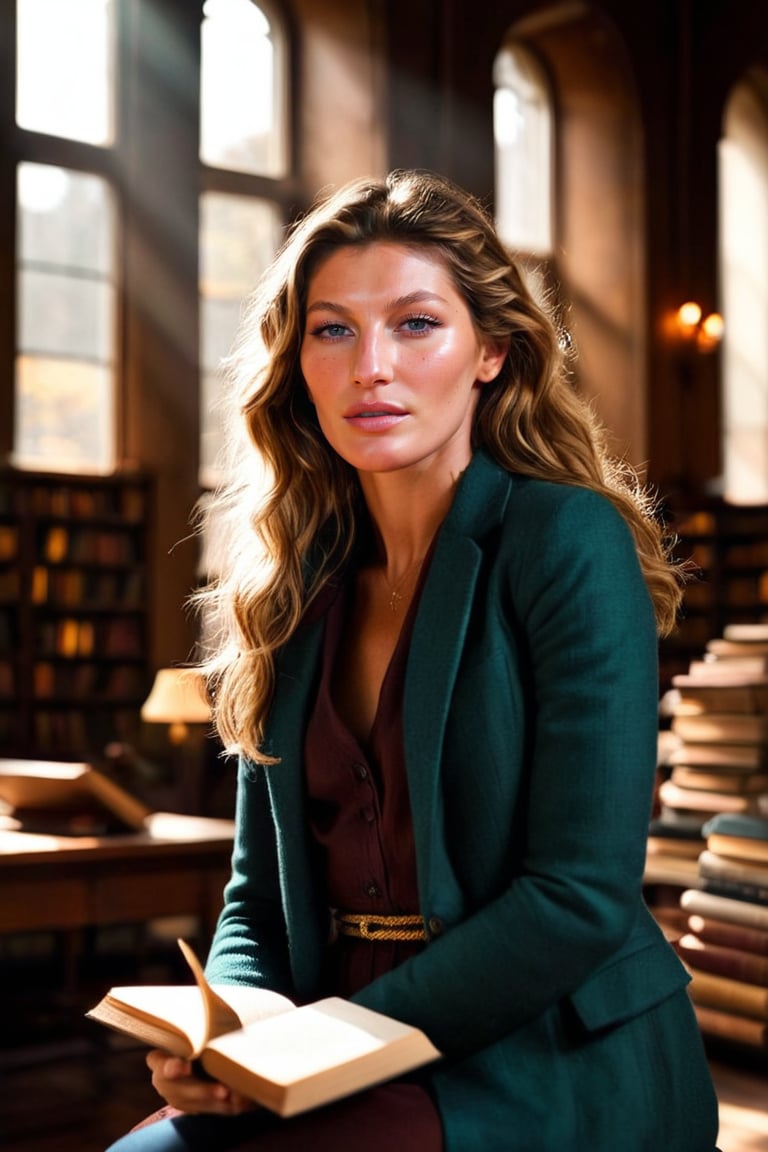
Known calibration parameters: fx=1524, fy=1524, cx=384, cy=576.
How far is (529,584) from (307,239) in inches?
20.6

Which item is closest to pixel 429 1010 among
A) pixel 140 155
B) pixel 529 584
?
pixel 529 584

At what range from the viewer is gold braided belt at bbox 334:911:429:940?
66.3 inches

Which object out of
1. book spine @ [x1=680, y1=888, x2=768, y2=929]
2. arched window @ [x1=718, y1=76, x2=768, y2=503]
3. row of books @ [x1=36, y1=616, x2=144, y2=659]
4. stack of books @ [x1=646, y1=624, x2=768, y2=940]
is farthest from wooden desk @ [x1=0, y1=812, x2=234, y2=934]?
arched window @ [x1=718, y1=76, x2=768, y2=503]

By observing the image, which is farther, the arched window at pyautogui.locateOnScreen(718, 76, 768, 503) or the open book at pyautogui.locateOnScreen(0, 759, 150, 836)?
the arched window at pyautogui.locateOnScreen(718, 76, 768, 503)

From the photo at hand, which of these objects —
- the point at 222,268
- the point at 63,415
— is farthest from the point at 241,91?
the point at 63,415

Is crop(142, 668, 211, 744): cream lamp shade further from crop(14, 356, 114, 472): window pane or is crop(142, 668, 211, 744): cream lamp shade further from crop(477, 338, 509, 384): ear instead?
crop(477, 338, 509, 384): ear

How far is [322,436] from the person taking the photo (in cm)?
202

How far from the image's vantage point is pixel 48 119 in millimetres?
10875

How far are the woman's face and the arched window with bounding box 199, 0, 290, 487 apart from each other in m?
9.84

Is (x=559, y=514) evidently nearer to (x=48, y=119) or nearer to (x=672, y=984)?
(x=672, y=984)

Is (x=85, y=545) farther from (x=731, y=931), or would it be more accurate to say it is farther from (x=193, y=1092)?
(x=193, y=1092)

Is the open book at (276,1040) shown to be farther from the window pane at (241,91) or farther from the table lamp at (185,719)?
the window pane at (241,91)

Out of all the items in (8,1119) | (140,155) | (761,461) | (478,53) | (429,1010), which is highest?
(478,53)

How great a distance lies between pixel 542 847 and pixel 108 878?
317 cm
